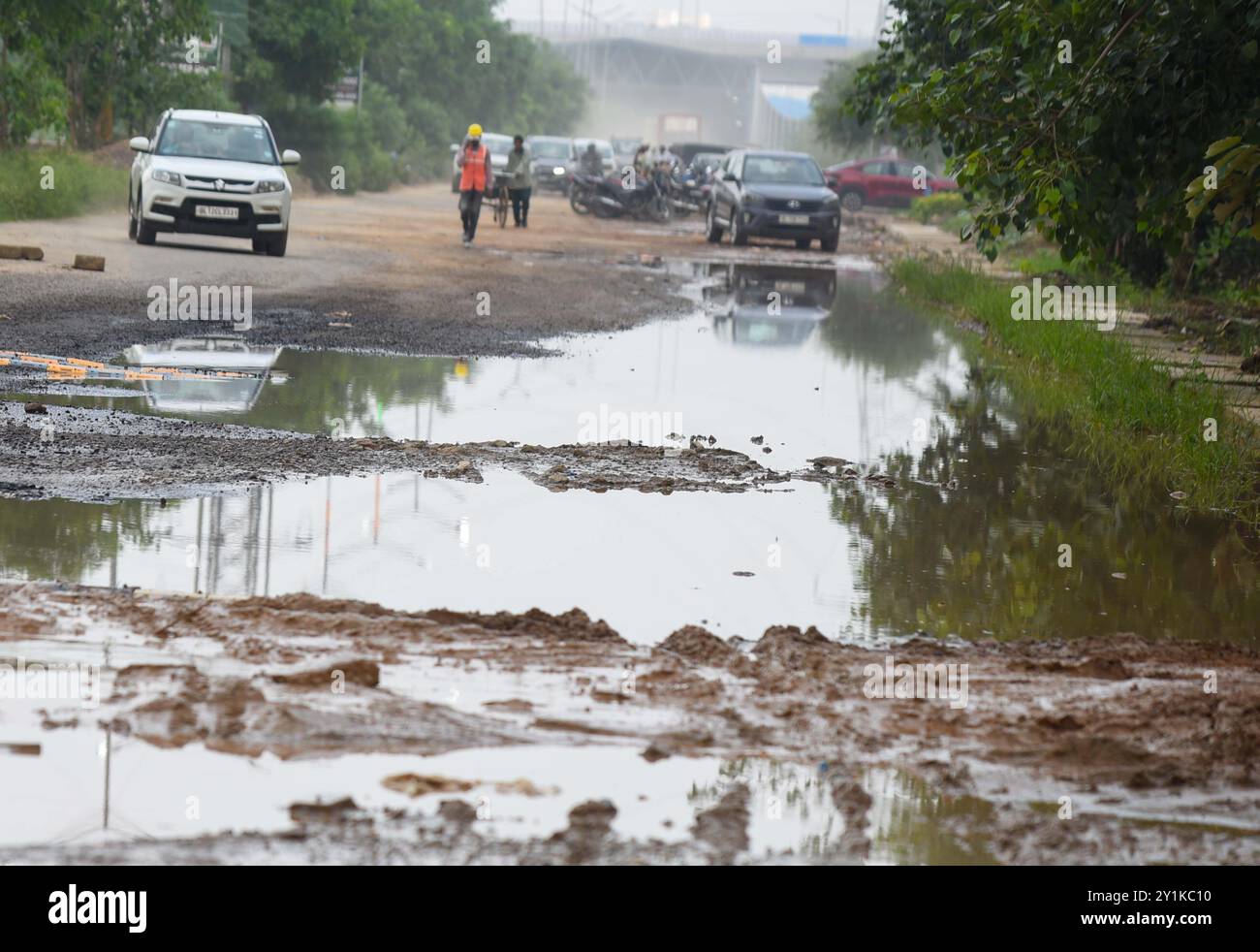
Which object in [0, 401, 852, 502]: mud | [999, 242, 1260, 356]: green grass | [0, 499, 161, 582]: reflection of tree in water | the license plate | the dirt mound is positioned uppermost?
the license plate

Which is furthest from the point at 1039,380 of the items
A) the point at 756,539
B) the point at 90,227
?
the point at 90,227

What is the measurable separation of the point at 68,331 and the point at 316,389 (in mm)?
2987

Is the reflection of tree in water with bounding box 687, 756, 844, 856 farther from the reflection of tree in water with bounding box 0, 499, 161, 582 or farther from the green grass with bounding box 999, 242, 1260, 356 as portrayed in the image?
the green grass with bounding box 999, 242, 1260, 356

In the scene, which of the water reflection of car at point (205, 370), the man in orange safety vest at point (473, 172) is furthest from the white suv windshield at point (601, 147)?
the water reflection of car at point (205, 370)

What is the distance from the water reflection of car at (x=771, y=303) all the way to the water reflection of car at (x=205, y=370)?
526 cm

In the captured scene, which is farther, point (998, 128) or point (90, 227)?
point (90, 227)

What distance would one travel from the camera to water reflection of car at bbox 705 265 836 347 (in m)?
17.8

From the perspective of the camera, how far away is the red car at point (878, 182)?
58.5 metres

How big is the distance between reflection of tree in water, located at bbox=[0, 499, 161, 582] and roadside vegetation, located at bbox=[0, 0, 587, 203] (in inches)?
793

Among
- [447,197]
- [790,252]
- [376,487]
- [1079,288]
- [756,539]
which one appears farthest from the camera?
[447,197]

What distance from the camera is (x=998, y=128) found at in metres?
11.6

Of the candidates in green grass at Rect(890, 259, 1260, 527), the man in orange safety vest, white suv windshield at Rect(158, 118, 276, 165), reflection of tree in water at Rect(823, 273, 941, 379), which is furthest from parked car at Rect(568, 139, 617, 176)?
green grass at Rect(890, 259, 1260, 527)
